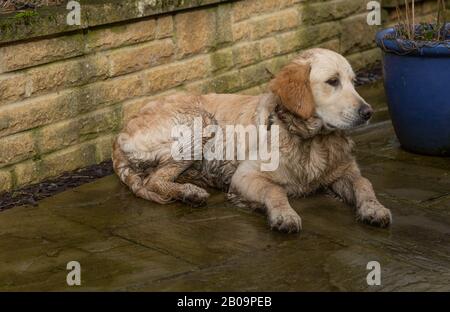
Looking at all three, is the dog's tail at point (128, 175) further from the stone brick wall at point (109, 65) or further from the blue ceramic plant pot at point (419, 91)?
the blue ceramic plant pot at point (419, 91)

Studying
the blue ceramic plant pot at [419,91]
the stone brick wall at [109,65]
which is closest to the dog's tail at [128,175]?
the stone brick wall at [109,65]

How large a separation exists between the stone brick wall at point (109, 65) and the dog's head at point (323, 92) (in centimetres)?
164

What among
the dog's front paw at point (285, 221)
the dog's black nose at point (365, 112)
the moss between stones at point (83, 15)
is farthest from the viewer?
the moss between stones at point (83, 15)

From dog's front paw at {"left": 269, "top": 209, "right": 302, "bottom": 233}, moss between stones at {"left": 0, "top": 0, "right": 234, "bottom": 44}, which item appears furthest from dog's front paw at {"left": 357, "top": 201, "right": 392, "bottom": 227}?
moss between stones at {"left": 0, "top": 0, "right": 234, "bottom": 44}

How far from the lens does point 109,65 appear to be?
6547 mm

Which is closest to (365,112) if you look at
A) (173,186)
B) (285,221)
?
(285,221)

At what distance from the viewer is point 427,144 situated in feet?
21.4

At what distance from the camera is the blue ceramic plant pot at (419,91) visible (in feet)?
20.6

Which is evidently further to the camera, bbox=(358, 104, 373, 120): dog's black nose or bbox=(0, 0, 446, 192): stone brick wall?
bbox=(0, 0, 446, 192): stone brick wall

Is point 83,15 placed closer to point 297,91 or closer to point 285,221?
point 297,91

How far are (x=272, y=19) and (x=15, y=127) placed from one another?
304cm

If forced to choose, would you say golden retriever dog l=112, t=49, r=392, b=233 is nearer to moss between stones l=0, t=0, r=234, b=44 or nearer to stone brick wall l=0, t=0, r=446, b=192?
stone brick wall l=0, t=0, r=446, b=192

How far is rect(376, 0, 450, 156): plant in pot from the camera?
6.27 metres

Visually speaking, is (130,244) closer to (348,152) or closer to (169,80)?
(348,152)
